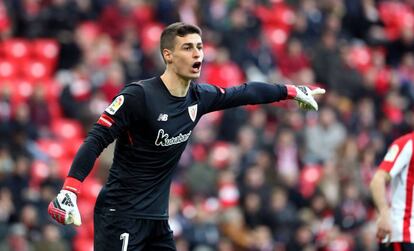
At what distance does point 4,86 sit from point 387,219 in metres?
10.4

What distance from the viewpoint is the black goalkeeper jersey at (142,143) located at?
29.0ft

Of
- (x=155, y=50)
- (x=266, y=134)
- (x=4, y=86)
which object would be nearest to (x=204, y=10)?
(x=155, y=50)

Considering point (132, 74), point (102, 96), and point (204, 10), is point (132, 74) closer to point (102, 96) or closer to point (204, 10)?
point (102, 96)

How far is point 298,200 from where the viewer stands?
1917cm

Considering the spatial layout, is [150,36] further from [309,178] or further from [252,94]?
[252,94]

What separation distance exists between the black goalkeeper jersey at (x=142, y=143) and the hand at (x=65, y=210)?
0.21 metres

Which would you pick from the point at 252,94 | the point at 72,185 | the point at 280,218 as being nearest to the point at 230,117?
the point at 280,218

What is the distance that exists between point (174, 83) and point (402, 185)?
7.64 feet

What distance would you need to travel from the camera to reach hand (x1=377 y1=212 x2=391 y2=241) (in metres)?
9.95

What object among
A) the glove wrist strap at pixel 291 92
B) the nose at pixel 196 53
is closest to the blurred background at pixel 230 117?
the glove wrist strap at pixel 291 92

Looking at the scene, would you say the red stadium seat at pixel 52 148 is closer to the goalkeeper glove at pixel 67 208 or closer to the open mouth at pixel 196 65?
the open mouth at pixel 196 65

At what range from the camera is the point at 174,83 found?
363 inches

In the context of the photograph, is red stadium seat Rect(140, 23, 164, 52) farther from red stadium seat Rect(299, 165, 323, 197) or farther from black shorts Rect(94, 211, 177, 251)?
black shorts Rect(94, 211, 177, 251)

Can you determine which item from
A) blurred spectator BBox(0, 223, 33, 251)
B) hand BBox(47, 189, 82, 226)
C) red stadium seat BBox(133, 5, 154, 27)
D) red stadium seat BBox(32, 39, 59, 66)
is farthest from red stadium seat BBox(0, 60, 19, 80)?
hand BBox(47, 189, 82, 226)
